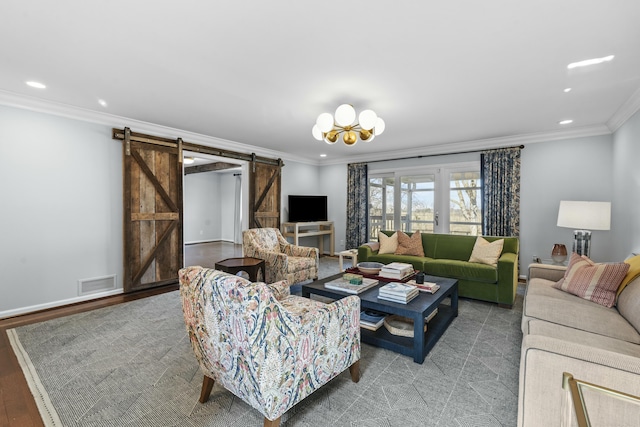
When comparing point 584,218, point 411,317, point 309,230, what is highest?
point 584,218

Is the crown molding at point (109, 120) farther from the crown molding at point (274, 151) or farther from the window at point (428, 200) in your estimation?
the window at point (428, 200)

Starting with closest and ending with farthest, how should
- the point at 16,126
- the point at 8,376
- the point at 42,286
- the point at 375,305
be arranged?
the point at 8,376
the point at 375,305
the point at 16,126
the point at 42,286

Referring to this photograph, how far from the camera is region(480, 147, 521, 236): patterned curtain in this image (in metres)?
5.14

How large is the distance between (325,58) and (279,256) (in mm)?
2747

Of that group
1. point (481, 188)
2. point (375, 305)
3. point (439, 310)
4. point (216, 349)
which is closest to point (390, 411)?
point (375, 305)

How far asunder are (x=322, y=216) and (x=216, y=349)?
5775 mm

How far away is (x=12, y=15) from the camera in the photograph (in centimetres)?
193

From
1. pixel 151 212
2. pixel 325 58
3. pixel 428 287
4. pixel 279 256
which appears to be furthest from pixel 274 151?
pixel 428 287

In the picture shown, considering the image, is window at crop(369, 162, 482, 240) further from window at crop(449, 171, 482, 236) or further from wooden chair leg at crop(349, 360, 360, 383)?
wooden chair leg at crop(349, 360, 360, 383)

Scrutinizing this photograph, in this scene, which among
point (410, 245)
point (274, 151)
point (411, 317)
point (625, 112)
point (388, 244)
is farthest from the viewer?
point (274, 151)

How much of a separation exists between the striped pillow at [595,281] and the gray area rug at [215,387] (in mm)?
676

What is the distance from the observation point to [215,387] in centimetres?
212

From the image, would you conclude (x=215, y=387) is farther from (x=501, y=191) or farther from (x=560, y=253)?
(x=501, y=191)

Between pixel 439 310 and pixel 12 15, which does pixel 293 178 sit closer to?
pixel 439 310
